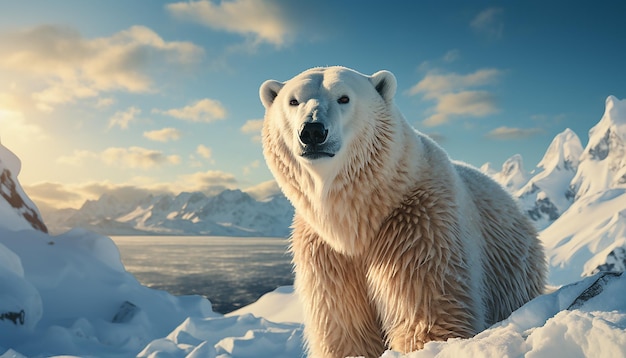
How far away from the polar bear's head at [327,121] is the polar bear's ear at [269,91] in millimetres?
27

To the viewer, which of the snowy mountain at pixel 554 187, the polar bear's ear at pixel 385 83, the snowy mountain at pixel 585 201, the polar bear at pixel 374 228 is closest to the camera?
the polar bear at pixel 374 228

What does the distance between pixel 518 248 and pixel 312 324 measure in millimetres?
1819

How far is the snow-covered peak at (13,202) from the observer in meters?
14.2

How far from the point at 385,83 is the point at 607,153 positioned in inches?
7266

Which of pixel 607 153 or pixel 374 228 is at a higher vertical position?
pixel 607 153

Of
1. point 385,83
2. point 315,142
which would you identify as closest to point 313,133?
point 315,142

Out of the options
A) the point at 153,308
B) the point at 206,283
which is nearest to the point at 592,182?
the point at 206,283

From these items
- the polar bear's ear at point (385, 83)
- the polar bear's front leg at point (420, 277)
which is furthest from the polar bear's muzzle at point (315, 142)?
the polar bear's ear at point (385, 83)

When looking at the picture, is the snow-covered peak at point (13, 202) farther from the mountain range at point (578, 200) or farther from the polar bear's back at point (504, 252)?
the polar bear's back at point (504, 252)

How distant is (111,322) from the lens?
39.7ft

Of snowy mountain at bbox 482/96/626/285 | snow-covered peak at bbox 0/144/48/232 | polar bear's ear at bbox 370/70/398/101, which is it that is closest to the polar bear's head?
polar bear's ear at bbox 370/70/398/101

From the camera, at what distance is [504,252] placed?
13.0ft

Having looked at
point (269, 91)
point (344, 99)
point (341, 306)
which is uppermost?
point (269, 91)

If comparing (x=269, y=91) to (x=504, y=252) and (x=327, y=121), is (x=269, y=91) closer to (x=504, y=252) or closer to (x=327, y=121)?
(x=327, y=121)
